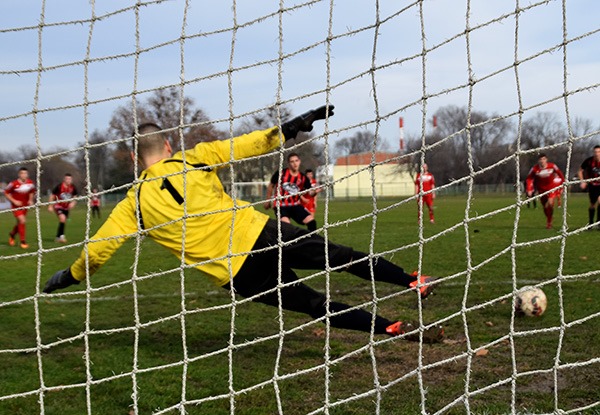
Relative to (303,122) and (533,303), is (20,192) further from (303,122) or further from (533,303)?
(303,122)

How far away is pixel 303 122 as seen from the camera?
142 inches

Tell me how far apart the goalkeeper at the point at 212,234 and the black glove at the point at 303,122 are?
0.05m

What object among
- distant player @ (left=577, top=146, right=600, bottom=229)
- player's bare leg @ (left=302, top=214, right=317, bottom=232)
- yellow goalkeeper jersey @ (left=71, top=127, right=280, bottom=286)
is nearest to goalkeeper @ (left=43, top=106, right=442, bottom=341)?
yellow goalkeeper jersey @ (left=71, top=127, right=280, bottom=286)

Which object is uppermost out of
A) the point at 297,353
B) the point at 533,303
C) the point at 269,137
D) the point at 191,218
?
the point at 269,137

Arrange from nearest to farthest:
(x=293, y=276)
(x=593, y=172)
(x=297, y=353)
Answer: (x=293, y=276)
(x=297, y=353)
(x=593, y=172)

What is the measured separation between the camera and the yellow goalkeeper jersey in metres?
3.84

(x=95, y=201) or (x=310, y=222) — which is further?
(x=95, y=201)

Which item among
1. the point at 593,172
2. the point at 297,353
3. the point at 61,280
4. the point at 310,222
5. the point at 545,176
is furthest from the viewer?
the point at 545,176

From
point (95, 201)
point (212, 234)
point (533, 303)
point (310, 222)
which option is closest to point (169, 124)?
point (212, 234)

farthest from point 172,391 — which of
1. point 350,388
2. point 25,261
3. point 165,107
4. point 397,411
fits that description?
point 25,261

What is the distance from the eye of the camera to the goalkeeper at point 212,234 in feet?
12.6

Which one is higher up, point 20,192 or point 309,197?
point 20,192

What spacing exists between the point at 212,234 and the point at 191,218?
→ 169 millimetres

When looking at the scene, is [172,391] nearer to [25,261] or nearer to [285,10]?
[285,10]
